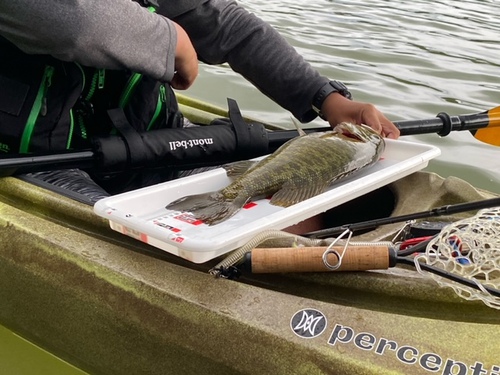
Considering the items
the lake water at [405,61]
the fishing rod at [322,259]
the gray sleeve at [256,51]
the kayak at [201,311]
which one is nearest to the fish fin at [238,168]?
the kayak at [201,311]

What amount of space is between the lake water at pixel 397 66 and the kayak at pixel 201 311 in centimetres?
27

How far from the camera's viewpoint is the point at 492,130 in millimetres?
2811

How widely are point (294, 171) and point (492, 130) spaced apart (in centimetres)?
131

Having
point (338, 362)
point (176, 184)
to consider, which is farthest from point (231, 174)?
point (338, 362)

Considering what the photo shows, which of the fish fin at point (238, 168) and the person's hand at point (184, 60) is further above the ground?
the person's hand at point (184, 60)

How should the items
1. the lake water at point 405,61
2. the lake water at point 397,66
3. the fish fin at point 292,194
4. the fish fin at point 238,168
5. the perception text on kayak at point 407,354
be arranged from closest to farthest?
the perception text on kayak at point 407,354
the fish fin at point 292,194
the fish fin at point 238,168
the lake water at point 397,66
the lake water at point 405,61

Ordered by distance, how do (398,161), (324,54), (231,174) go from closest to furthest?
(231,174) → (398,161) → (324,54)

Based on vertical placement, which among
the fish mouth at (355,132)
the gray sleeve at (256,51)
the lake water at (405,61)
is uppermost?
the gray sleeve at (256,51)

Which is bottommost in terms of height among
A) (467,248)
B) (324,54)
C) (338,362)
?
(324,54)

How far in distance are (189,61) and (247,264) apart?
0.86 meters

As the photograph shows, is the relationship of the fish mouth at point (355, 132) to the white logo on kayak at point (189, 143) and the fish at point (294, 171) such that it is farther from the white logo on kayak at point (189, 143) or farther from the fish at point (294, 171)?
the white logo on kayak at point (189, 143)

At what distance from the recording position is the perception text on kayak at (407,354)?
128 centimetres

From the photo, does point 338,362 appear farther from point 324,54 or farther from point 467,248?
point 324,54

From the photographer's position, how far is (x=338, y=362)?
1.32 metres
